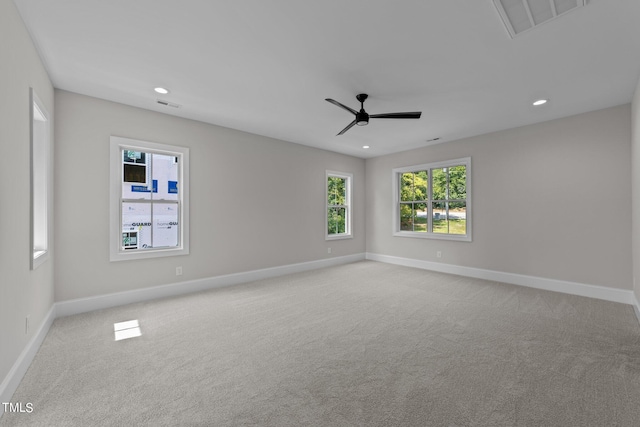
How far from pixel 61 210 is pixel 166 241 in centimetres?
122

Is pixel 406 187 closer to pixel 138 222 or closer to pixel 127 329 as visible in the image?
pixel 138 222

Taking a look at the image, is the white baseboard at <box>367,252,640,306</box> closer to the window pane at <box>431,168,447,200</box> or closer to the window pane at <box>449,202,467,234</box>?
the window pane at <box>449,202,467,234</box>

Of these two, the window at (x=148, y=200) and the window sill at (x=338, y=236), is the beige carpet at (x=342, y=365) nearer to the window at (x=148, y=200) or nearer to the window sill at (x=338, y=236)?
the window at (x=148, y=200)

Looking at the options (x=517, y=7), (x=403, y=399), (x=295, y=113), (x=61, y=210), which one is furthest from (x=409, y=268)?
(x=61, y=210)

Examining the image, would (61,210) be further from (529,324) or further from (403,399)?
(529,324)

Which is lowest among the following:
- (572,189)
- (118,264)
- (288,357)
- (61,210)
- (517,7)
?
(288,357)

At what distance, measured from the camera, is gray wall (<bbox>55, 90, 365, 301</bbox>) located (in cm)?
328

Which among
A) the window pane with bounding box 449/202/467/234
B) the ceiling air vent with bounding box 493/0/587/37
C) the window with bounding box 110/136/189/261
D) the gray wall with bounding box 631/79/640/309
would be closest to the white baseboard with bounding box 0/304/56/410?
the window with bounding box 110/136/189/261

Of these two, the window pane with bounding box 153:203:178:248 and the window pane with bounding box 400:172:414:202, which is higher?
the window pane with bounding box 400:172:414:202

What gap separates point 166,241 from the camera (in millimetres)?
4055

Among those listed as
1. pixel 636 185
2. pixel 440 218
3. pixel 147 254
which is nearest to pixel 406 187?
pixel 440 218

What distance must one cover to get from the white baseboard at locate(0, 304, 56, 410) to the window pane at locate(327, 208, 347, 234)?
478 cm

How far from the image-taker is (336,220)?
6617 millimetres

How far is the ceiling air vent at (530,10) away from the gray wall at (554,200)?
2923 millimetres
